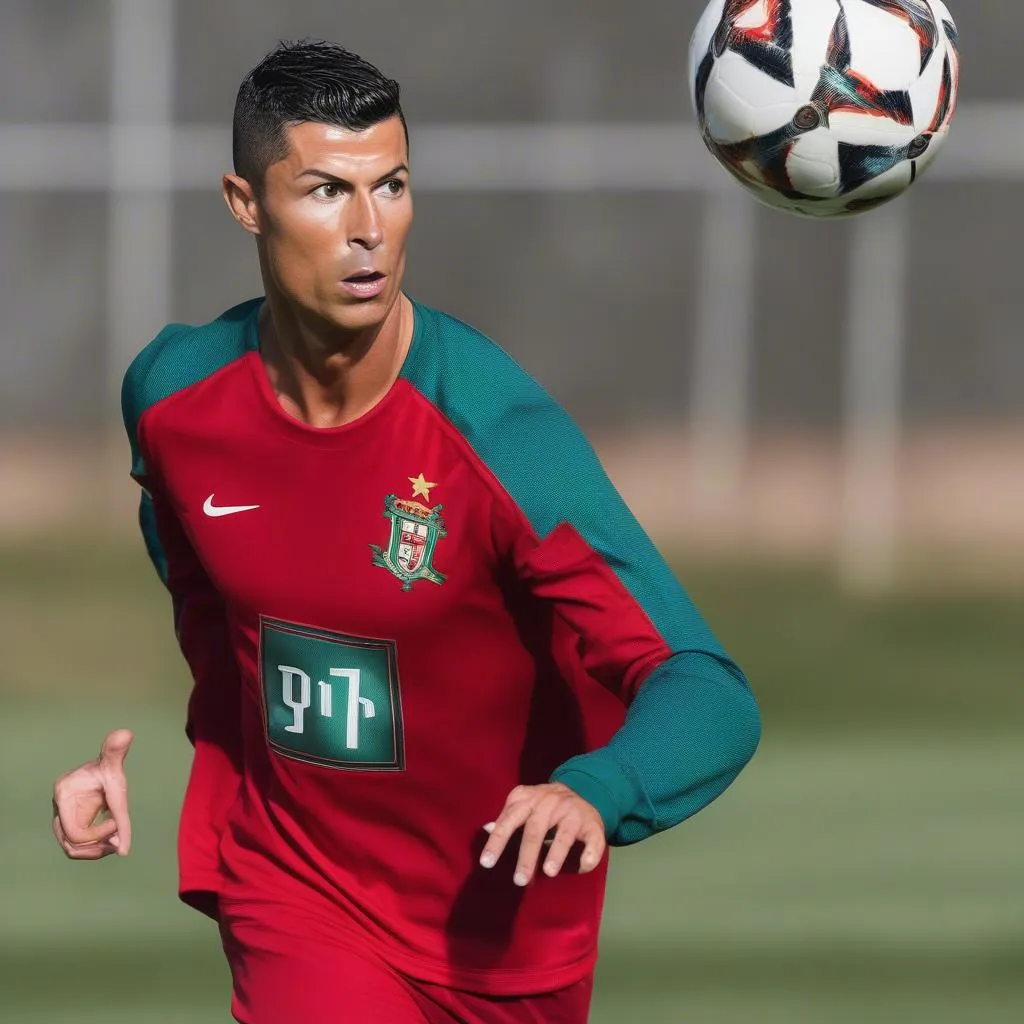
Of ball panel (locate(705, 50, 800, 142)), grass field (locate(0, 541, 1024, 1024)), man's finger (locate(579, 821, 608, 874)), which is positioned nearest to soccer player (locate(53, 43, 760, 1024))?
man's finger (locate(579, 821, 608, 874))

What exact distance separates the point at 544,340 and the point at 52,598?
4.36 m

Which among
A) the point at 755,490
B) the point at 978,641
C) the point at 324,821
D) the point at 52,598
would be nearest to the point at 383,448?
the point at 324,821

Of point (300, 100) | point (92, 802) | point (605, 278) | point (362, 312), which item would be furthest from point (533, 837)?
point (605, 278)

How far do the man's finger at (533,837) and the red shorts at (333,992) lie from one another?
32.3 inches

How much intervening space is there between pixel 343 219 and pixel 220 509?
1.92ft

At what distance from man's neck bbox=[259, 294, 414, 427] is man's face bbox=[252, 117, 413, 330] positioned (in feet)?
0.19

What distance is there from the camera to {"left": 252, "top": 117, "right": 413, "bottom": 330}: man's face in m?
3.49

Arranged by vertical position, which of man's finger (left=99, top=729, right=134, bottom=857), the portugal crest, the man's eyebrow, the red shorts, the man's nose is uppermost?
the man's eyebrow

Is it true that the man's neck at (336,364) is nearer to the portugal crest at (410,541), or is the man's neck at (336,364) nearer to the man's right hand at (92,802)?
the portugal crest at (410,541)

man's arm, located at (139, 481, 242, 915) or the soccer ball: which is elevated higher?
the soccer ball

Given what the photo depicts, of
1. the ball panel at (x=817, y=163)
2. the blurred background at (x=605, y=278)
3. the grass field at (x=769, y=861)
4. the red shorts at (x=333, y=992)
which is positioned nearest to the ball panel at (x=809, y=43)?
the ball panel at (x=817, y=163)

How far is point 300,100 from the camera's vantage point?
3525 millimetres

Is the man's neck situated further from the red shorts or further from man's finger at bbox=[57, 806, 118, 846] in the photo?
the red shorts

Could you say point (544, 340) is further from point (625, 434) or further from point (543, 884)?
point (543, 884)
